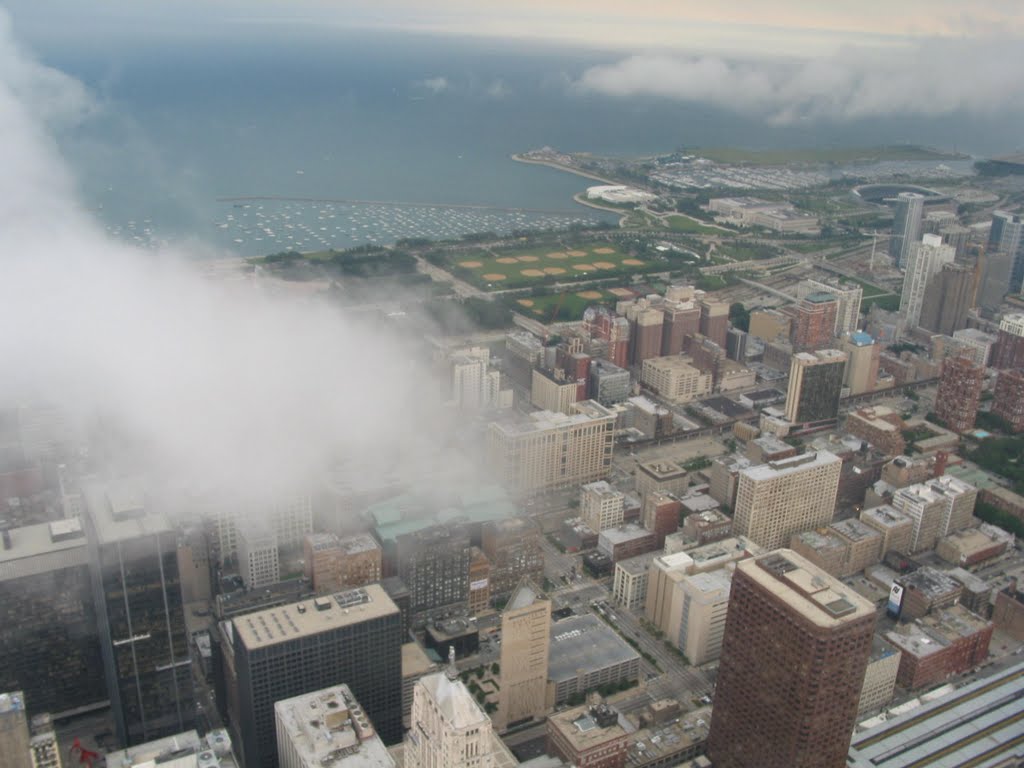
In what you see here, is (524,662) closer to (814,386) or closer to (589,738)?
(589,738)

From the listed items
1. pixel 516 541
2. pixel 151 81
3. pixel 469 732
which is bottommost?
pixel 516 541

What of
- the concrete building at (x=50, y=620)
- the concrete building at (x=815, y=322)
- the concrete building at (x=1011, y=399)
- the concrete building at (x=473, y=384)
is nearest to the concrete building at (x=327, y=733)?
the concrete building at (x=50, y=620)

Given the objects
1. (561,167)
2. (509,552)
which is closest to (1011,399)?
(509,552)

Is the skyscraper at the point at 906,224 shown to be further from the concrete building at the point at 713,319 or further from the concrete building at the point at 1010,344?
the concrete building at the point at 713,319

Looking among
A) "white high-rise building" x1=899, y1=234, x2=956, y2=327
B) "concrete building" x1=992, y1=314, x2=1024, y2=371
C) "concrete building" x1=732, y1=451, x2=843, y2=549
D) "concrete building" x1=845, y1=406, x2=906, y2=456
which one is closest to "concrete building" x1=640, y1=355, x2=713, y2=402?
"concrete building" x1=845, y1=406, x2=906, y2=456

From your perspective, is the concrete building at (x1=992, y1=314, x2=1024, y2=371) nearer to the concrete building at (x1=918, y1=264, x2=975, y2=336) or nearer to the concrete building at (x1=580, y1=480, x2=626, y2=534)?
the concrete building at (x1=918, y1=264, x2=975, y2=336)

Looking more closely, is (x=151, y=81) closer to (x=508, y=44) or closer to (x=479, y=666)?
(x=479, y=666)

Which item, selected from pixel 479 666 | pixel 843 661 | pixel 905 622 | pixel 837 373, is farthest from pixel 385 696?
pixel 837 373
